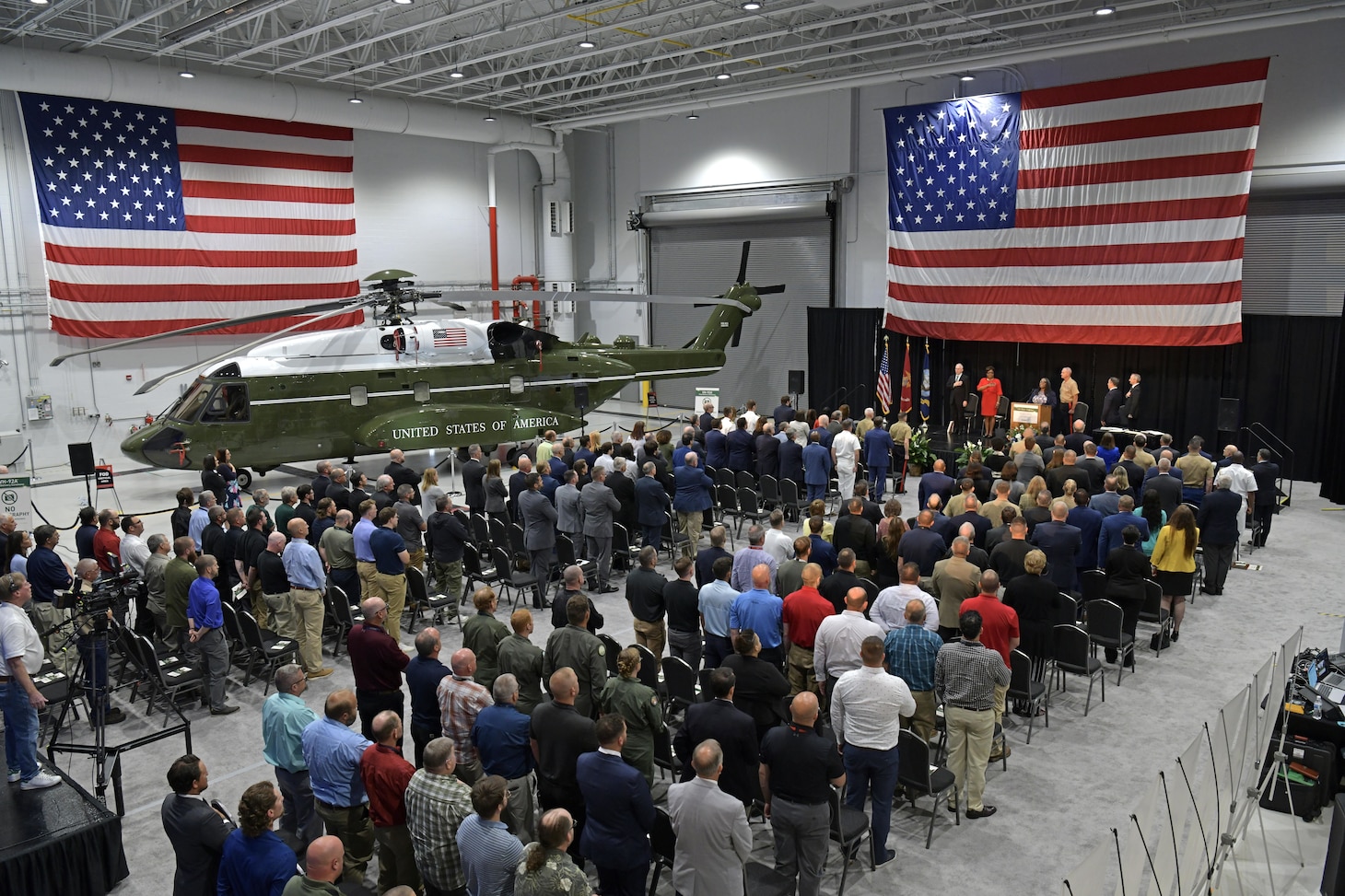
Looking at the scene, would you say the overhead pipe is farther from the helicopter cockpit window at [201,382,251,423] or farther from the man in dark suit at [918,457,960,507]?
the man in dark suit at [918,457,960,507]

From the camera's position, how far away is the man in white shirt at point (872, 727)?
17.0 feet

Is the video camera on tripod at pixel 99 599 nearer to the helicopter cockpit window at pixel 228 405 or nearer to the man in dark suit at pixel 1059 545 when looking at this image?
the helicopter cockpit window at pixel 228 405

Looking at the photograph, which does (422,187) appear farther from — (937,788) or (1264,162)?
(937,788)

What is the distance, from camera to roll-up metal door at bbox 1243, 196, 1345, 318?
1462 cm

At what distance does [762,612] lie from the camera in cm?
639

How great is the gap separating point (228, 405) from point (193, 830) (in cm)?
1086

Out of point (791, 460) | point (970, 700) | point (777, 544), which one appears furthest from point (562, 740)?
point (791, 460)

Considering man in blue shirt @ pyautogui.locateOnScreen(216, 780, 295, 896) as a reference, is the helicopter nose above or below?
above

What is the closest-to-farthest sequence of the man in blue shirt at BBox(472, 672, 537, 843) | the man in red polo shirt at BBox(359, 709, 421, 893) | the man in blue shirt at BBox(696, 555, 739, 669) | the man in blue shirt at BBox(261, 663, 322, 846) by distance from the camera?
1. the man in red polo shirt at BBox(359, 709, 421, 893)
2. the man in blue shirt at BBox(472, 672, 537, 843)
3. the man in blue shirt at BBox(261, 663, 322, 846)
4. the man in blue shirt at BBox(696, 555, 739, 669)

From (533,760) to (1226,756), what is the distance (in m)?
3.93

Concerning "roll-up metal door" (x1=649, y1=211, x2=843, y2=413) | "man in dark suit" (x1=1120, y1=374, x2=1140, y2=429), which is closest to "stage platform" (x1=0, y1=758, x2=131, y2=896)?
"man in dark suit" (x1=1120, y1=374, x2=1140, y2=429)

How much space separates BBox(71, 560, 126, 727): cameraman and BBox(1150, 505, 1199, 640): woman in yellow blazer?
8.89 meters

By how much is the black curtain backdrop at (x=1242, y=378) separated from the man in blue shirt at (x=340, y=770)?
48.3ft

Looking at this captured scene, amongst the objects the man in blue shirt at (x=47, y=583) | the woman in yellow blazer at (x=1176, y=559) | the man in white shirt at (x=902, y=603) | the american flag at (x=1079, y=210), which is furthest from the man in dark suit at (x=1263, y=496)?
the man in blue shirt at (x=47, y=583)
